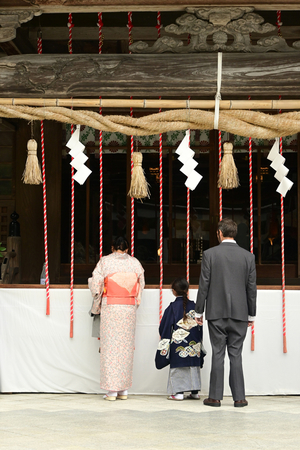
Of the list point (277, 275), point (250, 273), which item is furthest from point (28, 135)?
point (250, 273)

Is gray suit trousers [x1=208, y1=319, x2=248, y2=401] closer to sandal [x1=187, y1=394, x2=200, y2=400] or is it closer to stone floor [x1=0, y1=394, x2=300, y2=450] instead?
stone floor [x1=0, y1=394, x2=300, y2=450]

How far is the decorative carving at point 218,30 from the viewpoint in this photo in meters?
5.37

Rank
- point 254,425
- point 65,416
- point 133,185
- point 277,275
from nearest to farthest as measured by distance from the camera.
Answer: point 254,425 → point 65,416 → point 133,185 → point 277,275

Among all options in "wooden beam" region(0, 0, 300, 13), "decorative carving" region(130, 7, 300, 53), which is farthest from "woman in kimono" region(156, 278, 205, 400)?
"wooden beam" region(0, 0, 300, 13)

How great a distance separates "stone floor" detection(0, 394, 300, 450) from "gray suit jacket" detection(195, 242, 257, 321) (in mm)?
729

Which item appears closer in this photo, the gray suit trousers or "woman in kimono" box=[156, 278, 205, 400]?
the gray suit trousers

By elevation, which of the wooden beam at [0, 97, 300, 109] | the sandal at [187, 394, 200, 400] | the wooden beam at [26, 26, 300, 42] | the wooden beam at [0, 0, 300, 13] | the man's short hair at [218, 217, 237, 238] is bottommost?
the sandal at [187, 394, 200, 400]

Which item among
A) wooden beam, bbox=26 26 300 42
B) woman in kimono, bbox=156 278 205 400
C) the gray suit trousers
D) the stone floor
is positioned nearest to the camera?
the stone floor

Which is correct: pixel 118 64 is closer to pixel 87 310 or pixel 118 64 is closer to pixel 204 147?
pixel 87 310

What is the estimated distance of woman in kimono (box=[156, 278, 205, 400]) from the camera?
5277 mm

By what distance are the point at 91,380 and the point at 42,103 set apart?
7.94ft

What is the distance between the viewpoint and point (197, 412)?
15.5ft

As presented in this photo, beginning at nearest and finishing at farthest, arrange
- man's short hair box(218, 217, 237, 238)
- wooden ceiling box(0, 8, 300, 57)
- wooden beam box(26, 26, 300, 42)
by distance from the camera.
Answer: man's short hair box(218, 217, 237, 238), wooden ceiling box(0, 8, 300, 57), wooden beam box(26, 26, 300, 42)

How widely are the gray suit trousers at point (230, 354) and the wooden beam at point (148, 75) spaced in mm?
1913
